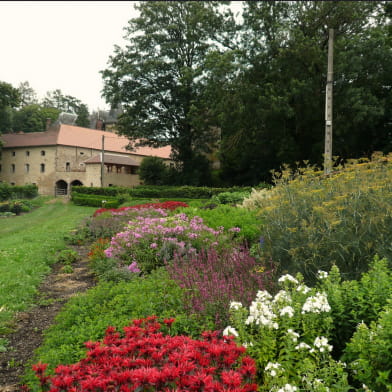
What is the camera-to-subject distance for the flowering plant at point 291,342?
2.17 metres

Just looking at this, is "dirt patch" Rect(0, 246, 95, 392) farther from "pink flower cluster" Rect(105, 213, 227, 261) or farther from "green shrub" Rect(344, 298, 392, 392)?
"green shrub" Rect(344, 298, 392, 392)

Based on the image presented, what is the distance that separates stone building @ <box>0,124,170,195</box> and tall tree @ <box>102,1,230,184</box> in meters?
10.2

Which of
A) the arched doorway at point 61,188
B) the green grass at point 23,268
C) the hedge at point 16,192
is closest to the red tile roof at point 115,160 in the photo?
the hedge at point 16,192

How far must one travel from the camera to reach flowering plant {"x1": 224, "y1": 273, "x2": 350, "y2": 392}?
7.11ft

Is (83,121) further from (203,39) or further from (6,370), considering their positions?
(6,370)

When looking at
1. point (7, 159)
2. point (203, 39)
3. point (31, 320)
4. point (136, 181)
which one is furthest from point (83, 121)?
point (31, 320)

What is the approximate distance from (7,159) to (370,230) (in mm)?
47113

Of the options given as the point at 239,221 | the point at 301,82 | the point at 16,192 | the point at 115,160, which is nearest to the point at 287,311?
the point at 239,221

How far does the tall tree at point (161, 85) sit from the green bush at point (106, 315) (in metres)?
23.4

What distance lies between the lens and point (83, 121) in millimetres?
56438

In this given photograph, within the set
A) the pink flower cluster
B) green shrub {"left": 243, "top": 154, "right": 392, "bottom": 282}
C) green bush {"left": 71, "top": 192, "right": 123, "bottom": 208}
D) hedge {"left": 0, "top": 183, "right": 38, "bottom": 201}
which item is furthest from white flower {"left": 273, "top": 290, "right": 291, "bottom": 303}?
hedge {"left": 0, "top": 183, "right": 38, "bottom": 201}

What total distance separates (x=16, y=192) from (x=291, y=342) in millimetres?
36084

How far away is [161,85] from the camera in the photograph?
94.1 ft

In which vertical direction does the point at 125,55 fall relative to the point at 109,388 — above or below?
above
